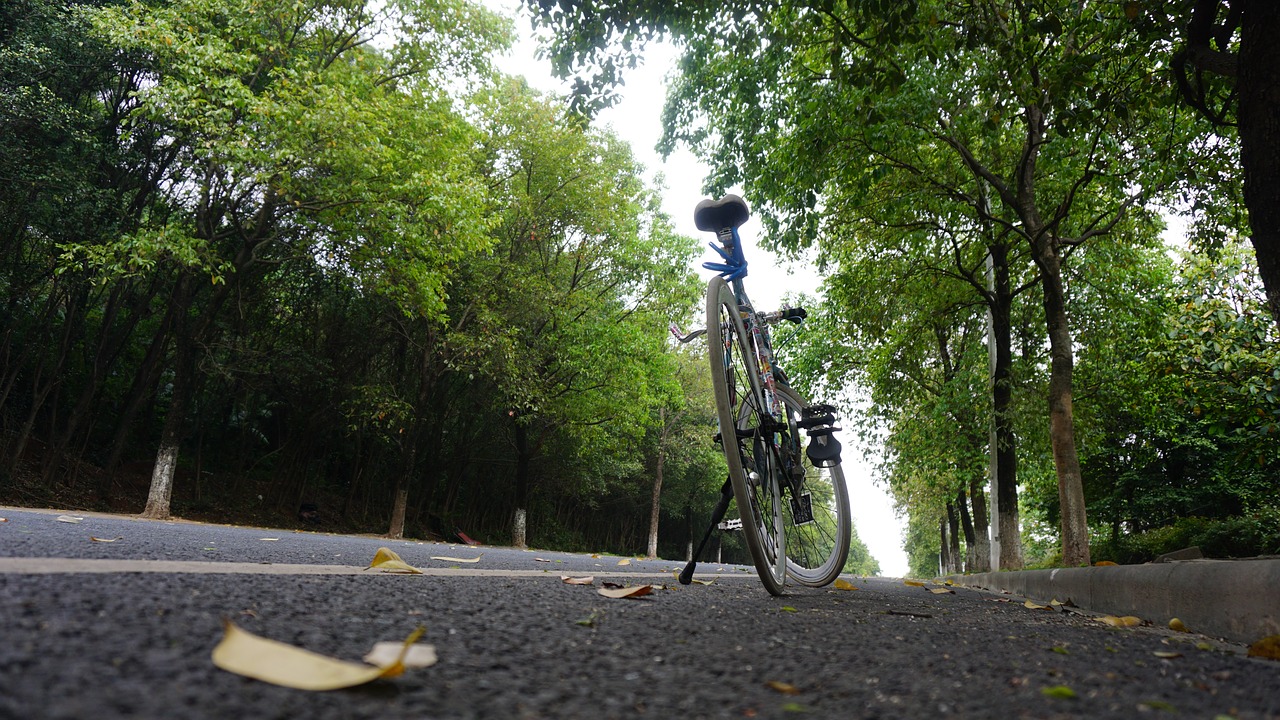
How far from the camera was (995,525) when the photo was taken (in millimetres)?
15438

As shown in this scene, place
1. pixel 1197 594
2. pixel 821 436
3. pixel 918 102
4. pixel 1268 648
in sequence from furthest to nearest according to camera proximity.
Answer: pixel 918 102
pixel 821 436
pixel 1197 594
pixel 1268 648

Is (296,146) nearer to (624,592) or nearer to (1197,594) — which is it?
(624,592)

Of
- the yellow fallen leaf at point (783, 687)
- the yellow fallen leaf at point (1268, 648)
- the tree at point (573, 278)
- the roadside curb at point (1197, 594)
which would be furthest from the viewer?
the tree at point (573, 278)

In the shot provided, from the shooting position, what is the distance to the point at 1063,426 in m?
9.05

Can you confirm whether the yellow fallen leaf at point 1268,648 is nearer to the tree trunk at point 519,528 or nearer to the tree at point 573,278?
the tree at point 573,278

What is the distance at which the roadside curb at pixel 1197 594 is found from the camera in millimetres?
2941

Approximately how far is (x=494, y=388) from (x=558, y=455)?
699 centimetres

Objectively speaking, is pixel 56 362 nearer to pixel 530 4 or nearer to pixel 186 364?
pixel 186 364

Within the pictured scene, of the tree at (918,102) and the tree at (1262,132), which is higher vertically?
the tree at (918,102)

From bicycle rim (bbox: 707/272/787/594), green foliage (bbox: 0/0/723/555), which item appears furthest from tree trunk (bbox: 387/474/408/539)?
bicycle rim (bbox: 707/272/787/594)

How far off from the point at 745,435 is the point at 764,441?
44cm

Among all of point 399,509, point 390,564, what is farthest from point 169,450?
point 390,564

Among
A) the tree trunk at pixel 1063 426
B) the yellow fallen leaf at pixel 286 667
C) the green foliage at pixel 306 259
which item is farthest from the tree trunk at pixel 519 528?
the yellow fallen leaf at pixel 286 667

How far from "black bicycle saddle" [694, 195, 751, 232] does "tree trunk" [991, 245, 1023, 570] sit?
32.7ft
